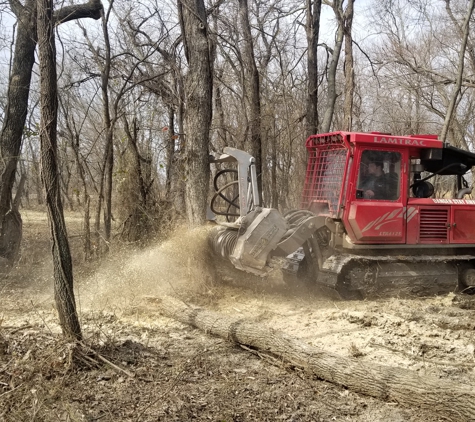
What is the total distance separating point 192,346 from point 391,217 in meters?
4.06

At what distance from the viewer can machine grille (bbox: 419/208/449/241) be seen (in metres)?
8.55

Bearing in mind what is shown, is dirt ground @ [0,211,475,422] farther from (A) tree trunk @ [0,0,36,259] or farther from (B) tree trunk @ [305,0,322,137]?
(B) tree trunk @ [305,0,322,137]

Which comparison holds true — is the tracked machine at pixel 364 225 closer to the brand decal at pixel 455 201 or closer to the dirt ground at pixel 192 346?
the brand decal at pixel 455 201

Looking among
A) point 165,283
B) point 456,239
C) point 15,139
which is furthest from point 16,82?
point 456,239

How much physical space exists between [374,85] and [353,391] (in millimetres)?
25281

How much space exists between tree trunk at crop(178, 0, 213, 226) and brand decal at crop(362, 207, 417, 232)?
2799 mm

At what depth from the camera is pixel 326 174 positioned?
8.55 meters

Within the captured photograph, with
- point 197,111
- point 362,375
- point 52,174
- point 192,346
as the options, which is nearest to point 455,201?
point 197,111

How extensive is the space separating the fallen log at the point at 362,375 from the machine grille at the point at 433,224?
4.03 metres

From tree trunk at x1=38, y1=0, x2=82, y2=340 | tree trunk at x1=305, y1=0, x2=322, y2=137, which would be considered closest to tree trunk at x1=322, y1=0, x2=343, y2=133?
tree trunk at x1=305, y1=0, x2=322, y2=137

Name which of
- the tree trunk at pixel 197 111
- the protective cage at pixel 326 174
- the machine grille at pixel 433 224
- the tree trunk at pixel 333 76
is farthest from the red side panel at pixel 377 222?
the tree trunk at pixel 333 76

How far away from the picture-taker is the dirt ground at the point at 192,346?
165 inches

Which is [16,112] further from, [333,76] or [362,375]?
[333,76]

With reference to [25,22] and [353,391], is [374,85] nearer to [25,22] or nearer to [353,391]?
[25,22]
